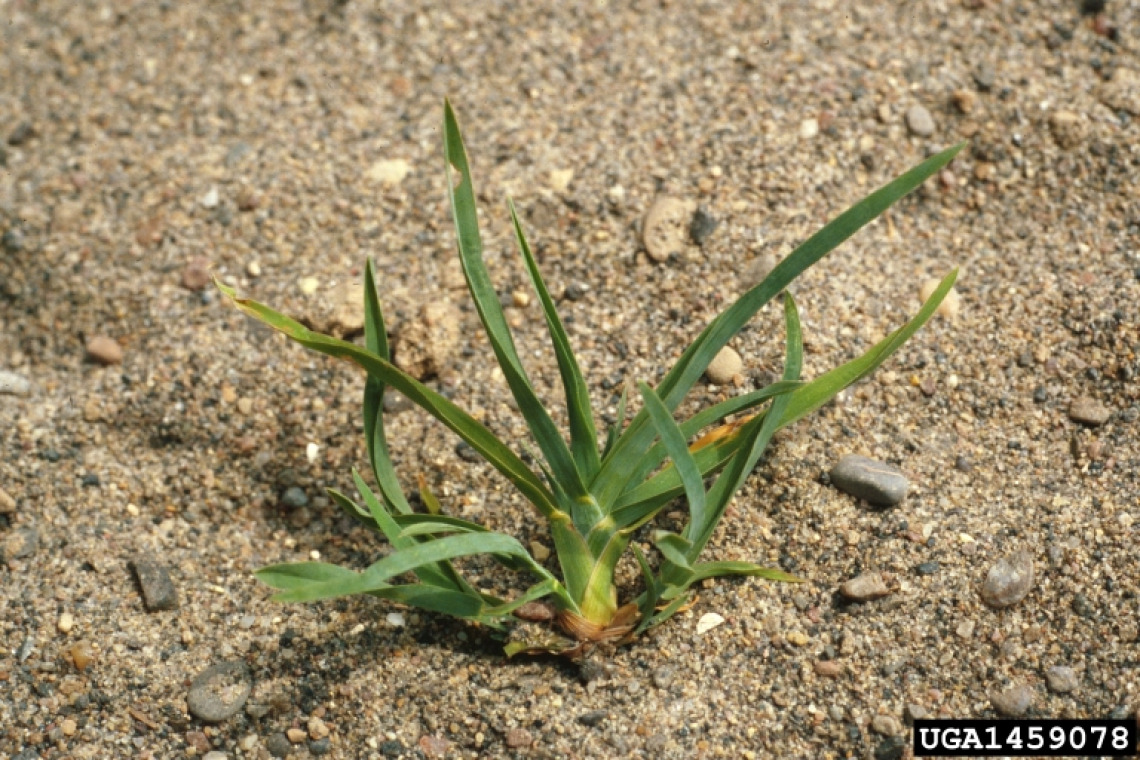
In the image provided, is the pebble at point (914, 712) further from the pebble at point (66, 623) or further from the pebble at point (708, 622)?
the pebble at point (66, 623)

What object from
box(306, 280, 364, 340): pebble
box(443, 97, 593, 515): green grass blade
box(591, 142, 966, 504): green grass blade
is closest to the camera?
box(591, 142, 966, 504): green grass blade

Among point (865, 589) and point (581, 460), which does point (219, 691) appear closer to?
point (581, 460)

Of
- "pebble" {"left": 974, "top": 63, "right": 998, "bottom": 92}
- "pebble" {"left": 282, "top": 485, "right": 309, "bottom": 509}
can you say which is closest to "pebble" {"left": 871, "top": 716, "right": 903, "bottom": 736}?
"pebble" {"left": 282, "top": 485, "right": 309, "bottom": 509}

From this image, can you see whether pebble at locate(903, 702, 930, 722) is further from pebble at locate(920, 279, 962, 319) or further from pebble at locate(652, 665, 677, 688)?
pebble at locate(920, 279, 962, 319)

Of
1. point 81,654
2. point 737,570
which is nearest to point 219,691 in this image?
point 81,654

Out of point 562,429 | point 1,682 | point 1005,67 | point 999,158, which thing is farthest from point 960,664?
point 1,682

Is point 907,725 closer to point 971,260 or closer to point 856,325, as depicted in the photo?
point 856,325
